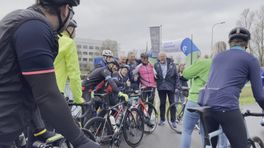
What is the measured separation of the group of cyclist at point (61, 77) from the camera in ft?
4.72

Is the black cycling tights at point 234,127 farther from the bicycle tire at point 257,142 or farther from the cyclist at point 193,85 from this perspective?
the cyclist at point 193,85

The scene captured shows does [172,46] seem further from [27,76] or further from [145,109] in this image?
[27,76]

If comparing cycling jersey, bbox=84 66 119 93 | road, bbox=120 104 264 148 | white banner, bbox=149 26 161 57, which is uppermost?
white banner, bbox=149 26 161 57

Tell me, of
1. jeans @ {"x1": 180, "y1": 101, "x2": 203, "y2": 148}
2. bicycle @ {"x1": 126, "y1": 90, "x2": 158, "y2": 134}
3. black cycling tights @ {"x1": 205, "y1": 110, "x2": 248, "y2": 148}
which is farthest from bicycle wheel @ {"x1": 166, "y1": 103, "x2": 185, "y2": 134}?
black cycling tights @ {"x1": 205, "y1": 110, "x2": 248, "y2": 148}

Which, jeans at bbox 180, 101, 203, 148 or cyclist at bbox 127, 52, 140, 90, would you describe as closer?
jeans at bbox 180, 101, 203, 148

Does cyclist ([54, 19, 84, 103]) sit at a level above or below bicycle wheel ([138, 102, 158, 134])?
above

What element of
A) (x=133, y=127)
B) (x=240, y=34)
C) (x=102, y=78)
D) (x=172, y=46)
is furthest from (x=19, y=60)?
(x=172, y=46)

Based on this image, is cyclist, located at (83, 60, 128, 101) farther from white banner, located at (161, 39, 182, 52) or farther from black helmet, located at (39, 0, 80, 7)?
white banner, located at (161, 39, 182, 52)

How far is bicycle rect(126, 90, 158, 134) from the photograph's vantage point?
24.4ft

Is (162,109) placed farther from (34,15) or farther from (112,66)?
(34,15)

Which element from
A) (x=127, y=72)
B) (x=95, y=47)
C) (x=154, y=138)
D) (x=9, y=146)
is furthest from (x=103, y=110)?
(x=95, y=47)

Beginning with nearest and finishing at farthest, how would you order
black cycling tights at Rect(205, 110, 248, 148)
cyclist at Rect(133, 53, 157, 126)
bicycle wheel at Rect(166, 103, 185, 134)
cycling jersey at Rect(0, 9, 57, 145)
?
cycling jersey at Rect(0, 9, 57, 145) → black cycling tights at Rect(205, 110, 248, 148) → bicycle wheel at Rect(166, 103, 185, 134) → cyclist at Rect(133, 53, 157, 126)

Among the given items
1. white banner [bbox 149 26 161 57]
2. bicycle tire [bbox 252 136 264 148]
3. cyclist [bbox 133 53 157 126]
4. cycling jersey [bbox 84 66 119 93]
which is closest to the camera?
bicycle tire [bbox 252 136 264 148]

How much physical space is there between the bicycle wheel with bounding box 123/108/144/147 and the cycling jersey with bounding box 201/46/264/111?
335 centimetres
